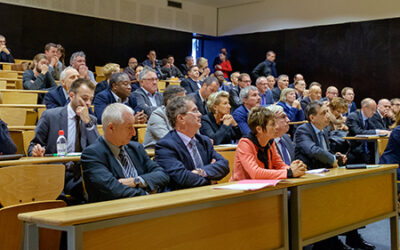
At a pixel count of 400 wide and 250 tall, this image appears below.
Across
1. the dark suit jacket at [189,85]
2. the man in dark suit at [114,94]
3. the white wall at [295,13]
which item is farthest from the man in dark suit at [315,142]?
the white wall at [295,13]

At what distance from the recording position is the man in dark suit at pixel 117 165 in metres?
2.54

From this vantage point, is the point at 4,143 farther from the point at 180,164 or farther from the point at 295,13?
the point at 295,13

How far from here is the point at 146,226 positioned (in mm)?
1916

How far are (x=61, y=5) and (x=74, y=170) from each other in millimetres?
8667

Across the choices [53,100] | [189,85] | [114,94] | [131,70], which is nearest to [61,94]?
[53,100]

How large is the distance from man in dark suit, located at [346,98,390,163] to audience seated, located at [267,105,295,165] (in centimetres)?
314

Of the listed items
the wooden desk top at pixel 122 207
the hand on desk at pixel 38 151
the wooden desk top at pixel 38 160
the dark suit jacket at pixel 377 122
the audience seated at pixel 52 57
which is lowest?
the wooden desk top at pixel 122 207

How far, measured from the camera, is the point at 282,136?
4.01 m

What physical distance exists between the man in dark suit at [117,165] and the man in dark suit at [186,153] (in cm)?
16

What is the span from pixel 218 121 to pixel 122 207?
3.21 metres

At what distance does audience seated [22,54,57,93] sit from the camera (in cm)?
667

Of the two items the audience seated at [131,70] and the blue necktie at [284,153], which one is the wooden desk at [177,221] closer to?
the blue necktie at [284,153]

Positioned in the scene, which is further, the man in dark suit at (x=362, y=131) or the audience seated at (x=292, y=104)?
the audience seated at (x=292, y=104)

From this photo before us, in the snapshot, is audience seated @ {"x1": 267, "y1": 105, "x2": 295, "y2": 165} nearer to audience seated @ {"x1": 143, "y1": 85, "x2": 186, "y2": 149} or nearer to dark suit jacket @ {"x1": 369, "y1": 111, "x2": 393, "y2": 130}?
audience seated @ {"x1": 143, "y1": 85, "x2": 186, "y2": 149}
